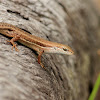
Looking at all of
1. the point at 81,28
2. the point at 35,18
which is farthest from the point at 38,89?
the point at 81,28

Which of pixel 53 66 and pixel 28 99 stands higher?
pixel 28 99

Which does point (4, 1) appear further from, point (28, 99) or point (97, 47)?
point (97, 47)

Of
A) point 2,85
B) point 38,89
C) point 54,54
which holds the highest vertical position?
point 2,85

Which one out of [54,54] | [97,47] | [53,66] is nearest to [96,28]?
[97,47]

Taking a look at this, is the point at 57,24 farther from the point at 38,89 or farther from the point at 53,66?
the point at 38,89

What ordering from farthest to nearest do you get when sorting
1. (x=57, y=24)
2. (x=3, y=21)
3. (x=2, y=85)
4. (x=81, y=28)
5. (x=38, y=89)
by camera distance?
(x=81, y=28) → (x=57, y=24) → (x=3, y=21) → (x=38, y=89) → (x=2, y=85)

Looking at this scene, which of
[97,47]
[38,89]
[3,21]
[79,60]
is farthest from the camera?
[97,47]

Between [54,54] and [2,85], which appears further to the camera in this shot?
[54,54]
